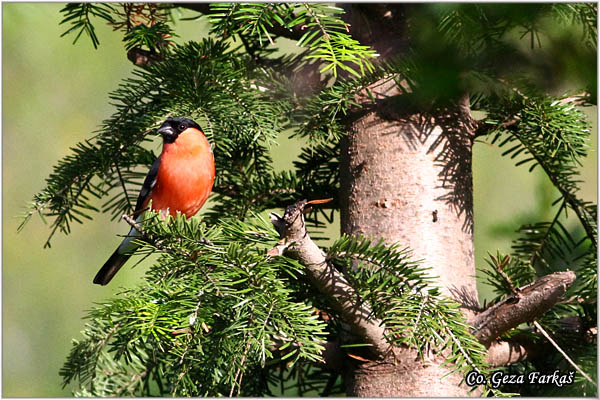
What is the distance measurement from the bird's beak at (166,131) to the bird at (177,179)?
49mm

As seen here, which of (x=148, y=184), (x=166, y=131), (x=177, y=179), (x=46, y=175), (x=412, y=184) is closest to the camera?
(x=412, y=184)

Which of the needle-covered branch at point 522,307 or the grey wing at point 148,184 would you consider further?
the grey wing at point 148,184

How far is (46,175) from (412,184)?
5.65 metres

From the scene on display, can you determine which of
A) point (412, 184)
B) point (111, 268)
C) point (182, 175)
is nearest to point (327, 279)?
point (412, 184)

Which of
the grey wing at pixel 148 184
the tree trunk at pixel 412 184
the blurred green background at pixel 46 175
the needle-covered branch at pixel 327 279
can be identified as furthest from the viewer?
the blurred green background at pixel 46 175

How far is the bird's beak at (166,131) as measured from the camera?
2.31 metres

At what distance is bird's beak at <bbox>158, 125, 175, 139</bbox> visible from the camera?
2.31 meters

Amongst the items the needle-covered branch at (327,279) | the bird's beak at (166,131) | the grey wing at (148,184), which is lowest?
the needle-covered branch at (327,279)

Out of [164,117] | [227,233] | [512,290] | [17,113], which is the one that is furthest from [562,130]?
[17,113]

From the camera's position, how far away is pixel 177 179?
2891mm

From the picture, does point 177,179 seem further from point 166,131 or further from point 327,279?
point 327,279

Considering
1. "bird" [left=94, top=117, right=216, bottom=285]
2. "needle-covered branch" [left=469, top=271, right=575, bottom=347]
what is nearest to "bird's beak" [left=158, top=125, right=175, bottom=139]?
"bird" [left=94, top=117, right=216, bottom=285]

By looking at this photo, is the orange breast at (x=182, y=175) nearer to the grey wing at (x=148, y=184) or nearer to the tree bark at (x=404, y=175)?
the grey wing at (x=148, y=184)

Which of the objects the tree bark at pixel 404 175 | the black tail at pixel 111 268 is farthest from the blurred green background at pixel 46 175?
the tree bark at pixel 404 175
